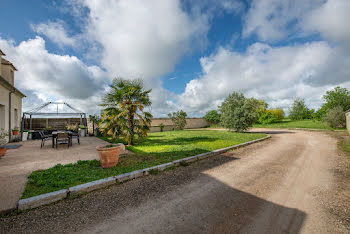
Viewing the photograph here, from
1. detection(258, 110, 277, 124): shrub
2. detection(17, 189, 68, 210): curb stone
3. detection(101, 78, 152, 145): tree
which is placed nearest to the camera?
detection(17, 189, 68, 210): curb stone

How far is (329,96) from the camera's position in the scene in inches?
1058

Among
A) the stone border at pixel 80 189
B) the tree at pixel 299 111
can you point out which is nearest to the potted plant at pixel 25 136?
the stone border at pixel 80 189

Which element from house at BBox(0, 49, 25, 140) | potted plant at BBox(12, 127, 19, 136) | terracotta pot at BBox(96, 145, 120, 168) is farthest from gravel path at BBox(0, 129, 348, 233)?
potted plant at BBox(12, 127, 19, 136)

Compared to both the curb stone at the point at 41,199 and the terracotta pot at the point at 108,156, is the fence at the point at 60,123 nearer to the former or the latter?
the terracotta pot at the point at 108,156

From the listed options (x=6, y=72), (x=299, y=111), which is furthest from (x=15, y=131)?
(x=299, y=111)

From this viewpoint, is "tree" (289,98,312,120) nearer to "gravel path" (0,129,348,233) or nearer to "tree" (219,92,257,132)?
"tree" (219,92,257,132)

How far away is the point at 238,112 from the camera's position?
14.6 meters

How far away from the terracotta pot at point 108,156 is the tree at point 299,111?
163ft

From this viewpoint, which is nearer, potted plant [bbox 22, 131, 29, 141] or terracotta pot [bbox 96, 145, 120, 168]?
terracotta pot [bbox 96, 145, 120, 168]

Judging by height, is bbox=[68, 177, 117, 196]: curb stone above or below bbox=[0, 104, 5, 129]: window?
below

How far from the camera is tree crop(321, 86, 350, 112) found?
24.9m

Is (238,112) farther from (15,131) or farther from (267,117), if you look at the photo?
(267,117)

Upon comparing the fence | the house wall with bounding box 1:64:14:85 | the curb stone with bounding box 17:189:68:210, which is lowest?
the curb stone with bounding box 17:189:68:210

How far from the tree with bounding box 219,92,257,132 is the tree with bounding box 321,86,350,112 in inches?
842
